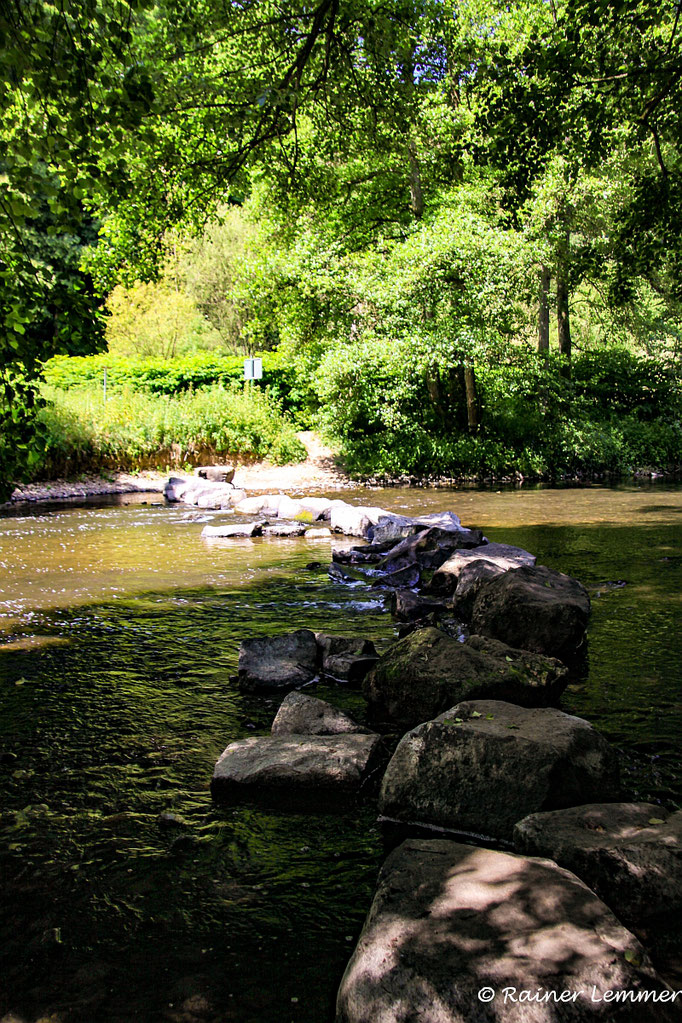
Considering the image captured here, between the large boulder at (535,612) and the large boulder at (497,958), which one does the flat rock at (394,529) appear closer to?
the large boulder at (535,612)

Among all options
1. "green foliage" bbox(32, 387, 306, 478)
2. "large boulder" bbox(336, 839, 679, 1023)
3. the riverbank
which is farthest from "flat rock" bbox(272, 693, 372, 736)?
"green foliage" bbox(32, 387, 306, 478)

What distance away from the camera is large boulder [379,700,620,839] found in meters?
3.55

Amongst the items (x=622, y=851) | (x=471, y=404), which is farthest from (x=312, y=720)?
(x=471, y=404)

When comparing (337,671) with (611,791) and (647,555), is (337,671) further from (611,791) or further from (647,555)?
(647,555)

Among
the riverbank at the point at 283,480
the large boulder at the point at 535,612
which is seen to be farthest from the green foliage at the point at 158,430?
the large boulder at the point at 535,612

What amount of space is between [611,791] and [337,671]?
7.96 feet

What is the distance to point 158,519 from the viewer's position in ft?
47.6

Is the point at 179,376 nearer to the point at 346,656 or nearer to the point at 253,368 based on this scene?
the point at 253,368

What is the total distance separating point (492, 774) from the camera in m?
3.61

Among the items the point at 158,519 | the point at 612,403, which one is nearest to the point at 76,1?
the point at 158,519

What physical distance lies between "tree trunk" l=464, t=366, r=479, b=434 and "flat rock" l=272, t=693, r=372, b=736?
17471 mm

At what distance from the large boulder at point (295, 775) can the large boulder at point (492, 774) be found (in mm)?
271

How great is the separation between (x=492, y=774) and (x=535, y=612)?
8.75 ft

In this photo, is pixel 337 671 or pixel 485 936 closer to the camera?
pixel 485 936
